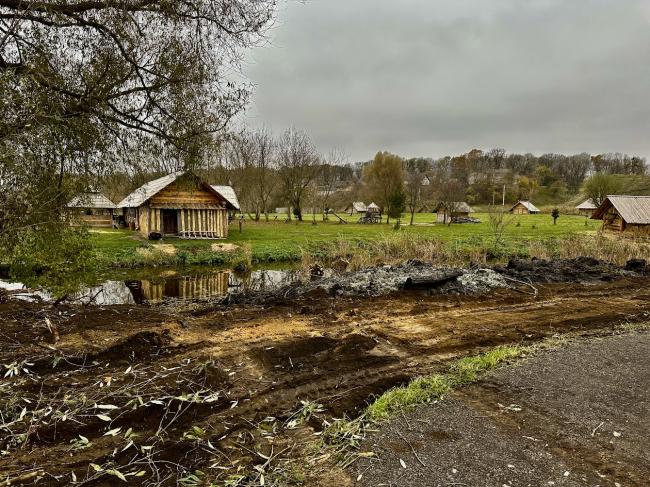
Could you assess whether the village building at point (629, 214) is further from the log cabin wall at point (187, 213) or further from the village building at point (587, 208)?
the village building at point (587, 208)

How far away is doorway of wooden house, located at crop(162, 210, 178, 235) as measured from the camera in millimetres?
29109

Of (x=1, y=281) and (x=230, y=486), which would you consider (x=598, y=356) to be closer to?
(x=230, y=486)

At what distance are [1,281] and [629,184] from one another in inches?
3879

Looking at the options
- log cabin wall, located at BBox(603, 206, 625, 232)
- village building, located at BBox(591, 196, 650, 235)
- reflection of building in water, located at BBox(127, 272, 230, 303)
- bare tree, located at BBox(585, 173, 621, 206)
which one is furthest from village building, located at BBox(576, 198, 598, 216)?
reflection of building in water, located at BBox(127, 272, 230, 303)

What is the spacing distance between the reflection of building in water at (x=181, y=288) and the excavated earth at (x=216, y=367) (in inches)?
186

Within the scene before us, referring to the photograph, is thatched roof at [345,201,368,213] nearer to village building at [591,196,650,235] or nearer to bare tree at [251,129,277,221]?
bare tree at [251,129,277,221]

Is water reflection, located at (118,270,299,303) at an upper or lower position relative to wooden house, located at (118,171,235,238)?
lower

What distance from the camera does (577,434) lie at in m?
4.11

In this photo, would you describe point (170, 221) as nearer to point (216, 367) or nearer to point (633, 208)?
point (216, 367)

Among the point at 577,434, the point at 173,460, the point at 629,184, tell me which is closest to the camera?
the point at 173,460

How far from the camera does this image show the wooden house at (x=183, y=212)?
27047mm

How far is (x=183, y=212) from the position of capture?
27.9m

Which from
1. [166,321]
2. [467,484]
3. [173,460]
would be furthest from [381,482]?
[166,321]

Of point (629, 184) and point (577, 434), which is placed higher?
point (629, 184)
